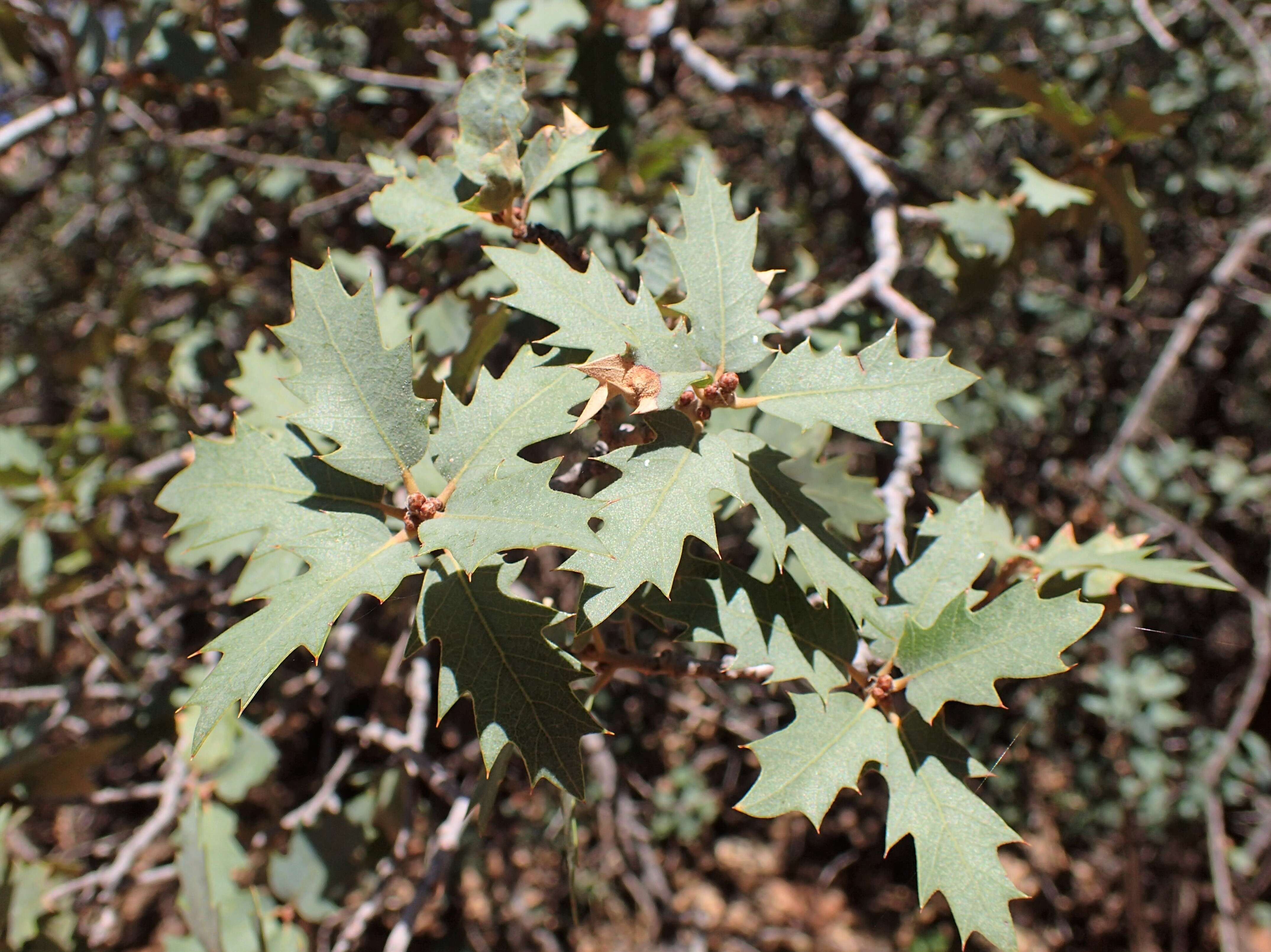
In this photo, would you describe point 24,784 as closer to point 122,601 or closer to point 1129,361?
point 122,601

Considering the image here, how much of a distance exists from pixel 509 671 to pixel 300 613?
22 cm

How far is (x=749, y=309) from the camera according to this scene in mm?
962

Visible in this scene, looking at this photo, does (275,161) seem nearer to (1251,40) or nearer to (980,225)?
(980,225)

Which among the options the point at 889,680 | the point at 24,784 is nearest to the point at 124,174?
the point at 24,784

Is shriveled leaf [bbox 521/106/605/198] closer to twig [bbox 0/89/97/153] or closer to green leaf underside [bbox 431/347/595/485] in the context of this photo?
green leaf underside [bbox 431/347/595/485]

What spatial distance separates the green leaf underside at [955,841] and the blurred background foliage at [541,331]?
51 centimetres

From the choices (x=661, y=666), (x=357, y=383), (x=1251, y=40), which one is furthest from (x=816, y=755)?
(x=1251, y=40)

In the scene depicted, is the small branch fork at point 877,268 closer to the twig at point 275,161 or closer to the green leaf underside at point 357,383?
→ the green leaf underside at point 357,383

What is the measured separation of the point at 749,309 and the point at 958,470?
5.07 ft

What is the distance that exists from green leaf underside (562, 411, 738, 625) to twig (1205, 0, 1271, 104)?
2.04 m

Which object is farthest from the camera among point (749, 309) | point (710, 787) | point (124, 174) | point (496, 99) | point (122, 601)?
point (710, 787)

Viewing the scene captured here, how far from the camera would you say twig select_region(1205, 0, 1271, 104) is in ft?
6.67

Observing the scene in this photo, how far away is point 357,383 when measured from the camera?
3.02 ft

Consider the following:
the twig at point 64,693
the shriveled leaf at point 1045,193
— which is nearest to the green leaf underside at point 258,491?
the shriveled leaf at point 1045,193
